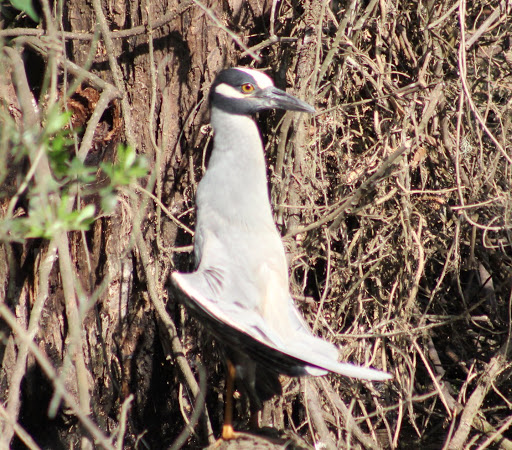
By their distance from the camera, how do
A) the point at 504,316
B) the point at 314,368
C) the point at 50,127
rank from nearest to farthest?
the point at 50,127 → the point at 314,368 → the point at 504,316

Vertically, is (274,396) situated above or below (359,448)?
above

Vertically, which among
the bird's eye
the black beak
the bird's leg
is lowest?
the bird's leg

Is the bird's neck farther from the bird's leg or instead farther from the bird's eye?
the bird's leg

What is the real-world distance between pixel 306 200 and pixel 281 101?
0.42 m

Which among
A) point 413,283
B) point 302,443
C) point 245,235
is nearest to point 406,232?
point 413,283

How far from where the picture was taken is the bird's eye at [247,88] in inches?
97.9

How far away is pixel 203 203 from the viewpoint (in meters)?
2.45

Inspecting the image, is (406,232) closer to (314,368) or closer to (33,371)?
(314,368)

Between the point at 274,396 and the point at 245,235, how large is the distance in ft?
2.18

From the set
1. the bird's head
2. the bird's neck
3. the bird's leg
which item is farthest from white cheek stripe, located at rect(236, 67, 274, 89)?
the bird's leg

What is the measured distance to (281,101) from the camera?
2439 mm

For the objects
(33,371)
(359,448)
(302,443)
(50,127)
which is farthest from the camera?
(33,371)

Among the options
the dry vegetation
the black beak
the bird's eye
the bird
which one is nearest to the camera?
the bird

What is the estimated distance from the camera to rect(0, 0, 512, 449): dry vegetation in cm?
261
